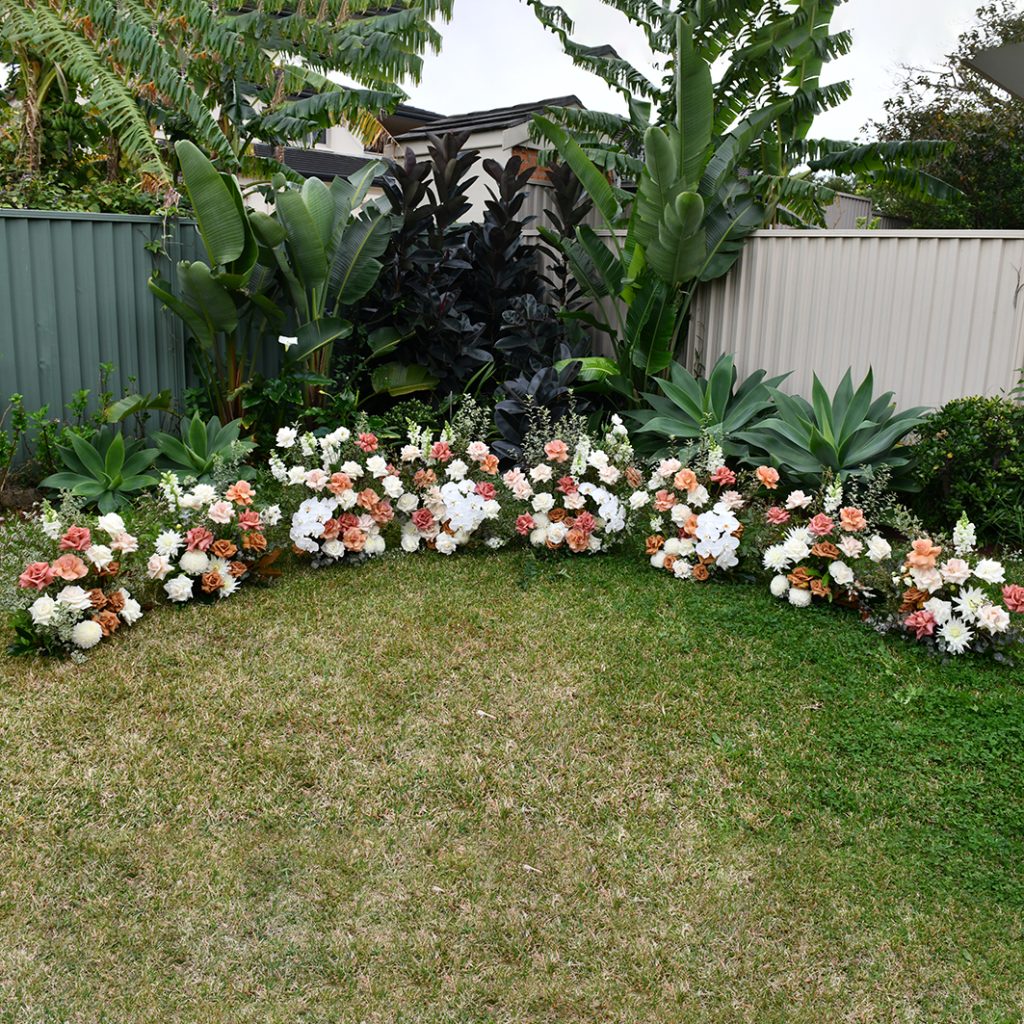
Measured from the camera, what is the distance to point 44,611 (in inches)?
173

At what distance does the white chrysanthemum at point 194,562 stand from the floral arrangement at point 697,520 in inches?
94.0

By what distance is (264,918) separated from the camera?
3.05 meters

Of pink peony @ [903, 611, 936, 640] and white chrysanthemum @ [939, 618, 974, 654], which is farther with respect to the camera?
pink peony @ [903, 611, 936, 640]

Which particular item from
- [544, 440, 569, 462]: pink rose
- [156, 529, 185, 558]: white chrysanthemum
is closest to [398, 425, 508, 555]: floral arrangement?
[544, 440, 569, 462]: pink rose

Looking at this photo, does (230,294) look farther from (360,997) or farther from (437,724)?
(360,997)

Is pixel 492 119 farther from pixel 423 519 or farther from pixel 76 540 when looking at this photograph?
pixel 76 540

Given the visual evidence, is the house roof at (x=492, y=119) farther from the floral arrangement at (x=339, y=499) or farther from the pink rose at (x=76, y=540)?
the pink rose at (x=76, y=540)

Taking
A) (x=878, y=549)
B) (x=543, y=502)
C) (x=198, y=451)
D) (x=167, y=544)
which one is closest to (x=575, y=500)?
(x=543, y=502)

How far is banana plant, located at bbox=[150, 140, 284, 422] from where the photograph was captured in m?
6.47

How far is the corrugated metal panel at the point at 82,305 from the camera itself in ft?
21.8

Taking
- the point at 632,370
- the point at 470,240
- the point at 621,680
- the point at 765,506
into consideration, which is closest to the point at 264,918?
the point at 621,680

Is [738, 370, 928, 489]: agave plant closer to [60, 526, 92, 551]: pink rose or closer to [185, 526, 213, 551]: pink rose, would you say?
[185, 526, 213, 551]: pink rose

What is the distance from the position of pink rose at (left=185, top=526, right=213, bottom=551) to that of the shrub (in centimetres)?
406

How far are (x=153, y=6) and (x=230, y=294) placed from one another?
14.6ft
